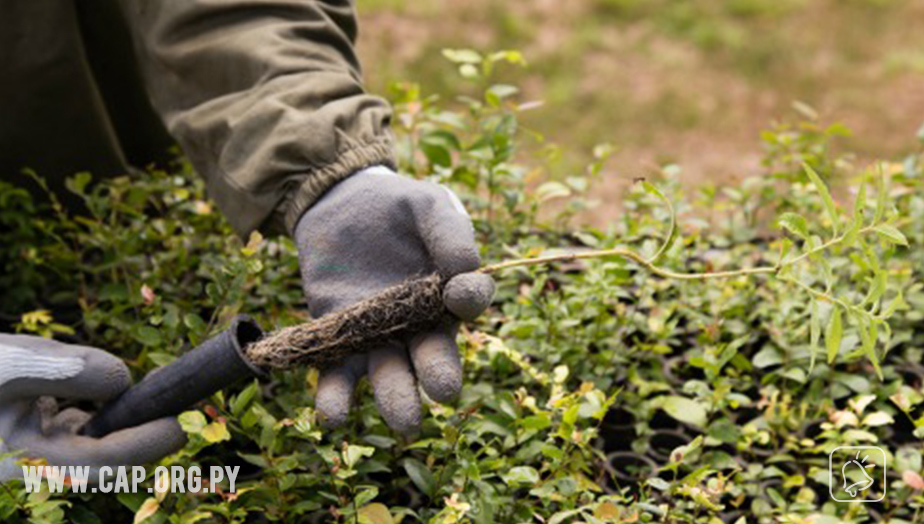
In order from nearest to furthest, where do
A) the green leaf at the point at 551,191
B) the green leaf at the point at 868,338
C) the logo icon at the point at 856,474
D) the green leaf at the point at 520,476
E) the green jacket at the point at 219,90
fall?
the green leaf at the point at 868,338 < the green leaf at the point at 520,476 < the logo icon at the point at 856,474 < the green jacket at the point at 219,90 < the green leaf at the point at 551,191

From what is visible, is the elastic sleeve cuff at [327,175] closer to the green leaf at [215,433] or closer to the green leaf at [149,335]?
the green leaf at [149,335]

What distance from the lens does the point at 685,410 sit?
182 cm

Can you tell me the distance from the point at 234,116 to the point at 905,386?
1.09 meters

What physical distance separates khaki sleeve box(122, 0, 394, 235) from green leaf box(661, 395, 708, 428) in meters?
0.54

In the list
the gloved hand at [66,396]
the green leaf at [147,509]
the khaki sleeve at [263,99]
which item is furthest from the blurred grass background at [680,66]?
the green leaf at [147,509]

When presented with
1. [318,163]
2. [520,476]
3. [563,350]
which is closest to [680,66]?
[563,350]

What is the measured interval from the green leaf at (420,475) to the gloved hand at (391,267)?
79 millimetres

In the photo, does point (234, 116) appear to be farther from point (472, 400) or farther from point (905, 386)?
point (905, 386)

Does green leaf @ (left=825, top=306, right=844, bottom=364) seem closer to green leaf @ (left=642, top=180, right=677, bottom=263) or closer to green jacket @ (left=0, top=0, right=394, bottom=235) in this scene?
green leaf @ (left=642, top=180, right=677, bottom=263)

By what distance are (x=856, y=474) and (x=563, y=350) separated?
457 millimetres

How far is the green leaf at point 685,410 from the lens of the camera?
180cm

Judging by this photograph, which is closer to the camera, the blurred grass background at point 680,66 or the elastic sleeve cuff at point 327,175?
the elastic sleeve cuff at point 327,175

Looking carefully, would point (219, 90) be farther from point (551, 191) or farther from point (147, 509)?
point (147, 509)

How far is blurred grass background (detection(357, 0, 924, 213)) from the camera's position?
161 inches
